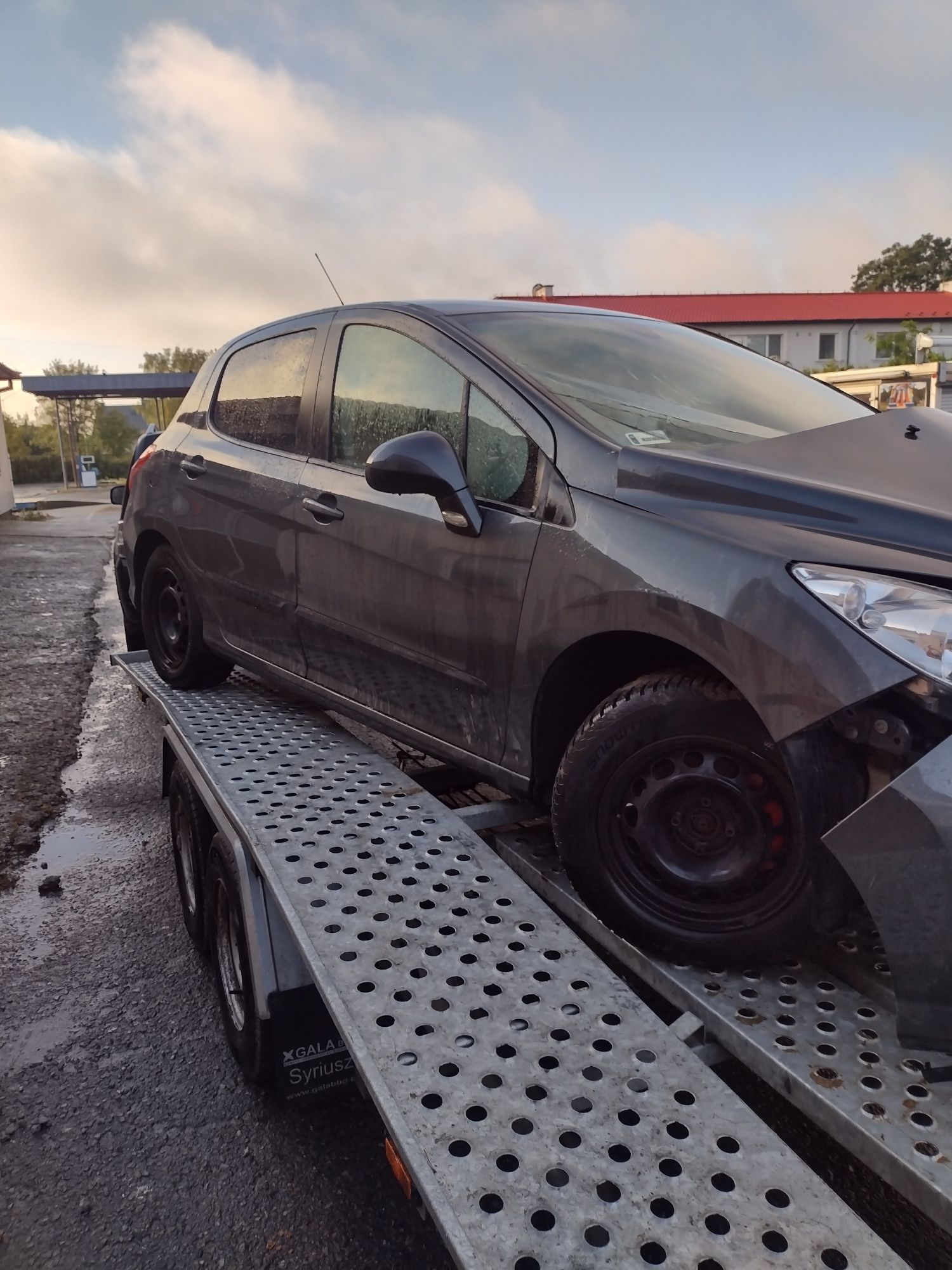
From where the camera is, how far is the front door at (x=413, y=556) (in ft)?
7.86

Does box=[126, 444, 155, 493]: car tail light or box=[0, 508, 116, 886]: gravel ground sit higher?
box=[126, 444, 155, 493]: car tail light

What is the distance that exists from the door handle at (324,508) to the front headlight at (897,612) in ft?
5.40

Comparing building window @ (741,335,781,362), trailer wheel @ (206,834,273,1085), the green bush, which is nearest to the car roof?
trailer wheel @ (206,834,273,1085)

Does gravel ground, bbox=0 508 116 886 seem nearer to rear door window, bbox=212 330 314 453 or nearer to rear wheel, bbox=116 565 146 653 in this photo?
rear wheel, bbox=116 565 146 653

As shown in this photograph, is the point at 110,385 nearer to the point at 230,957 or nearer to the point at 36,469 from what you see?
the point at 36,469

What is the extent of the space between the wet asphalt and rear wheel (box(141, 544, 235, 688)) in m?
0.99

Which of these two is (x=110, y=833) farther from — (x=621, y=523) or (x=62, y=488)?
(x=62, y=488)

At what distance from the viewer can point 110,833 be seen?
416 cm

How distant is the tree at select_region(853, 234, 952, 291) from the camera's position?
6369 cm

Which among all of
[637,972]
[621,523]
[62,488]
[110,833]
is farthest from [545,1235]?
[62,488]

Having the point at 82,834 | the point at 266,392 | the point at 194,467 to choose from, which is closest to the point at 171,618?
the point at 194,467

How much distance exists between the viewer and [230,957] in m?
2.62

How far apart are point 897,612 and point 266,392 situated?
267 centimetres

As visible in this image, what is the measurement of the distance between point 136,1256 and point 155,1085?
550 millimetres
